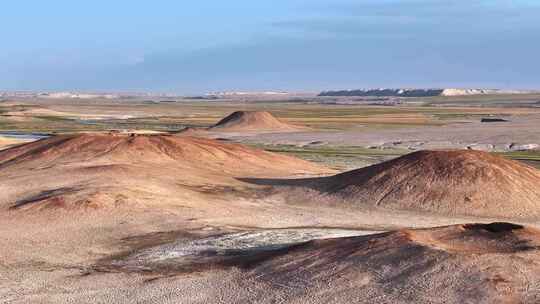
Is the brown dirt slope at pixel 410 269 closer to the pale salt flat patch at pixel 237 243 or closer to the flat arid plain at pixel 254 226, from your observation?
the flat arid plain at pixel 254 226

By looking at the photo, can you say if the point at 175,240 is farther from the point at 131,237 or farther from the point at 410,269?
the point at 410,269

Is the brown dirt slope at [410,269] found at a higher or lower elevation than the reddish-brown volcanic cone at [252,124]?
higher

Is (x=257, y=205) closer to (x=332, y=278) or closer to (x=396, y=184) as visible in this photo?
(x=396, y=184)

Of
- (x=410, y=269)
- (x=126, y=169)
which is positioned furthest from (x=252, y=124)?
(x=410, y=269)

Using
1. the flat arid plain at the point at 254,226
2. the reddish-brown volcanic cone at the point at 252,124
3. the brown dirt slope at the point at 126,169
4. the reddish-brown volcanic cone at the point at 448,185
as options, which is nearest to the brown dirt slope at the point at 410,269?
the flat arid plain at the point at 254,226

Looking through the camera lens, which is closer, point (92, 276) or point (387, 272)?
point (387, 272)

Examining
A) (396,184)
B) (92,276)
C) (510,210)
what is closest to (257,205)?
(396,184)
